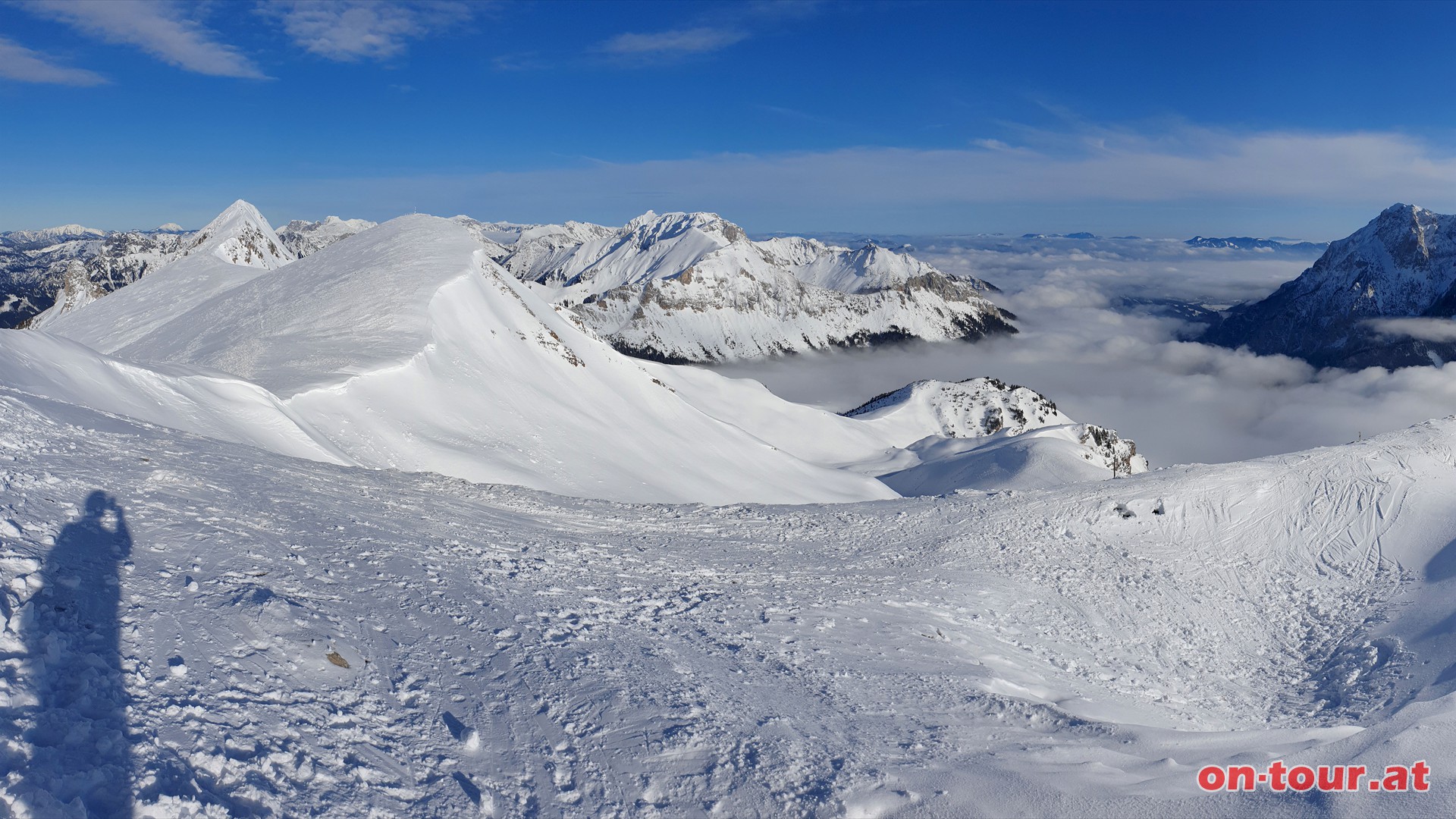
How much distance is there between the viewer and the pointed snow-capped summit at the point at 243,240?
9925cm

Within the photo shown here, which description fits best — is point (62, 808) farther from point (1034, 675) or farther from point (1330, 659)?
point (1330, 659)

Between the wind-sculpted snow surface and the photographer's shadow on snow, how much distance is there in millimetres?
28

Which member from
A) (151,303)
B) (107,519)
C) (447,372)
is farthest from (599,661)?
(151,303)

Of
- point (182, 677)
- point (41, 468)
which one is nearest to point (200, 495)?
point (41, 468)

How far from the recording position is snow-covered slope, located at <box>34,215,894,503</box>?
1174 inches

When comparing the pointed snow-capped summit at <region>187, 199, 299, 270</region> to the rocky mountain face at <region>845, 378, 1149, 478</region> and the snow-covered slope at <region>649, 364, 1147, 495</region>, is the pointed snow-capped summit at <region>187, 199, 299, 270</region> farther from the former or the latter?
the rocky mountain face at <region>845, 378, 1149, 478</region>

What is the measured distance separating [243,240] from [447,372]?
294 ft

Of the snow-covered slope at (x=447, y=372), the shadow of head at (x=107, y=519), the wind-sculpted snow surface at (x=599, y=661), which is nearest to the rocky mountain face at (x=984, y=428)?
the snow-covered slope at (x=447, y=372)

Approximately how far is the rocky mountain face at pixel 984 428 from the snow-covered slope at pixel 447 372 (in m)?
18.9

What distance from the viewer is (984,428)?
12750cm
